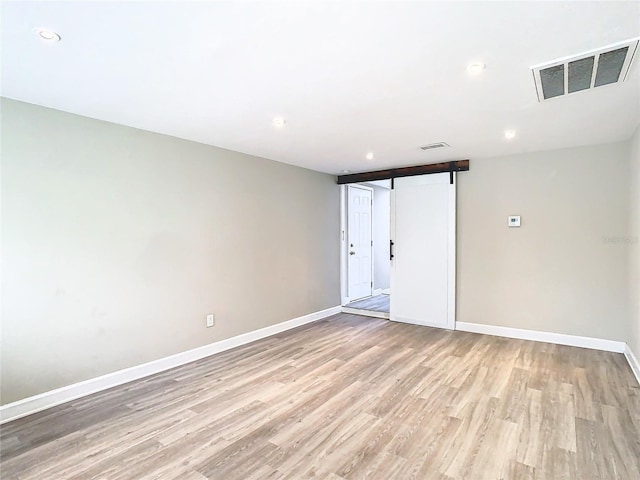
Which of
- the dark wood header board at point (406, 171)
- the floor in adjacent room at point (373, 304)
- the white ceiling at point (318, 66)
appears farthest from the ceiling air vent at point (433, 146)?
the floor in adjacent room at point (373, 304)

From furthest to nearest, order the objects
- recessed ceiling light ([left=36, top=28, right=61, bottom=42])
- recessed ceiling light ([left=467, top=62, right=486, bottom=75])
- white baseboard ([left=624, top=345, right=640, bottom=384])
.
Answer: white baseboard ([left=624, top=345, right=640, bottom=384]) < recessed ceiling light ([left=467, top=62, right=486, bottom=75]) < recessed ceiling light ([left=36, top=28, right=61, bottom=42])

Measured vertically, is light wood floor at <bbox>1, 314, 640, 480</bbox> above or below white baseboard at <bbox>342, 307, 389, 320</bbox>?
below

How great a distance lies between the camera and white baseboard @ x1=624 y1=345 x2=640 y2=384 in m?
3.17

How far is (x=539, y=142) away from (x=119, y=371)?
197 inches

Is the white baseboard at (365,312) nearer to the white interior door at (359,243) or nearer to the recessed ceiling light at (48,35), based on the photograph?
the white interior door at (359,243)

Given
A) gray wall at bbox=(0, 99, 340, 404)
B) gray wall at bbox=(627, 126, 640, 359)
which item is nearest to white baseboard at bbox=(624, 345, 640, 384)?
gray wall at bbox=(627, 126, 640, 359)

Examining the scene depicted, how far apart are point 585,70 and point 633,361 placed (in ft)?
9.87

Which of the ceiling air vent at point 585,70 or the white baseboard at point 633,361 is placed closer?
the ceiling air vent at point 585,70

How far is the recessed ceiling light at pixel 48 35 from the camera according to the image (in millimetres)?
1732

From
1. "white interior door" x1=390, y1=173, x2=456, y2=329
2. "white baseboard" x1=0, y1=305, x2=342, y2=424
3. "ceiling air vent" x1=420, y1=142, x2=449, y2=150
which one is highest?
"ceiling air vent" x1=420, y1=142, x2=449, y2=150

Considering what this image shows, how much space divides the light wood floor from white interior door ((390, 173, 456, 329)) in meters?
1.32

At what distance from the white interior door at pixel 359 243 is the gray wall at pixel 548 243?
2.03 metres

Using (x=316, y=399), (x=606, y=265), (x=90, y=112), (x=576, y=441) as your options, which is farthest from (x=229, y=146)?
(x=606, y=265)

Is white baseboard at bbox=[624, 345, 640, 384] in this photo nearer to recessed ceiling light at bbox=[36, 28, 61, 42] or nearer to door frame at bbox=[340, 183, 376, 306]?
door frame at bbox=[340, 183, 376, 306]
